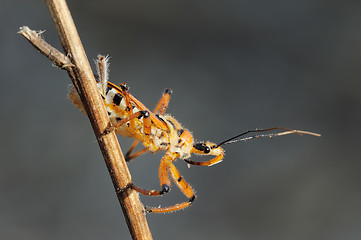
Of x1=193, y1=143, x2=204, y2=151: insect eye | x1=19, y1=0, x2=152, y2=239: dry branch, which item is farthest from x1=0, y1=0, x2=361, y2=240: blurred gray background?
x1=19, y1=0, x2=152, y2=239: dry branch

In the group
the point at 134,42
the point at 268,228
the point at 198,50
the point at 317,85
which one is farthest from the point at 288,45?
the point at 268,228

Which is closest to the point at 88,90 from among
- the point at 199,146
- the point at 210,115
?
the point at 199,146

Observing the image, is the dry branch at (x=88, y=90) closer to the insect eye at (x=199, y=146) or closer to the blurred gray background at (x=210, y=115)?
the insect eye at (x=199, y=146)

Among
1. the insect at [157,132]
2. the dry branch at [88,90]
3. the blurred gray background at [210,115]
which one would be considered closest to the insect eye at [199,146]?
the insect at [157,132]

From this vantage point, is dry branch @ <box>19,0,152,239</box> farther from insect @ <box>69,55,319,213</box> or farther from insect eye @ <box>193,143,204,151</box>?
insect eye @ <box>193,143,204,151</box>

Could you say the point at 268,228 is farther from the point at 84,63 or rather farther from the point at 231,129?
the point at 84,63

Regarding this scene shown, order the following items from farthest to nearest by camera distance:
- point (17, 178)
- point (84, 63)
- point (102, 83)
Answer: point (17, 178) < point (102, 83) < point (84, 63)

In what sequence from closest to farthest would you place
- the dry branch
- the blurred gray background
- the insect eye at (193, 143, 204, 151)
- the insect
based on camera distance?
the dry branch < the insect < the insect eye at (193, 143, 204, 151) < the blurred gray background
